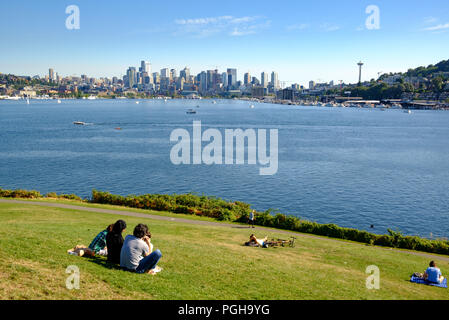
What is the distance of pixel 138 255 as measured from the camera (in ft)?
33.7

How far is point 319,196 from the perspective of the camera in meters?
40.6

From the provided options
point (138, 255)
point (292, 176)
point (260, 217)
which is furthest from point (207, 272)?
point (292, 176)

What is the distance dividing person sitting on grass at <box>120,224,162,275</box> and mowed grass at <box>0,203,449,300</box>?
275 millimetres

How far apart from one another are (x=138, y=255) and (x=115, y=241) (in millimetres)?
945

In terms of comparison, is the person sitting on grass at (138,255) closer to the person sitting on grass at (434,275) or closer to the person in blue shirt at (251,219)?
the person sitting on grass at (434,275)

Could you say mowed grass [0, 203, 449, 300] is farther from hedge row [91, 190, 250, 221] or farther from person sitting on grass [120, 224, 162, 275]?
hedge row [91, 190, 250, 221]

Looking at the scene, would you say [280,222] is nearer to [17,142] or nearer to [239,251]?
[239,251]

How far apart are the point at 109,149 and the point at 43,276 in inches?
2553

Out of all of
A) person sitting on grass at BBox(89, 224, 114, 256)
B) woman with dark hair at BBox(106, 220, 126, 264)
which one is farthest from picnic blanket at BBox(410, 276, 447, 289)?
person sitting on grass at BBox(89, 224, 114, 256)

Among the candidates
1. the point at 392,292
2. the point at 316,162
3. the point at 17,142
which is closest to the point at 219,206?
the point at 392,292

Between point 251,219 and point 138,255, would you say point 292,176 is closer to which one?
point 251,219

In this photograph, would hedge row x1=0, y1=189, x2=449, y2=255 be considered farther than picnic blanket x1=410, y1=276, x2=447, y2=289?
Yes

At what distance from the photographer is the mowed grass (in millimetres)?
8914

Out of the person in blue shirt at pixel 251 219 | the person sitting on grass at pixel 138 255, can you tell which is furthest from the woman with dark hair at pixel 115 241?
the person in blue shirt at pixel 251 219
